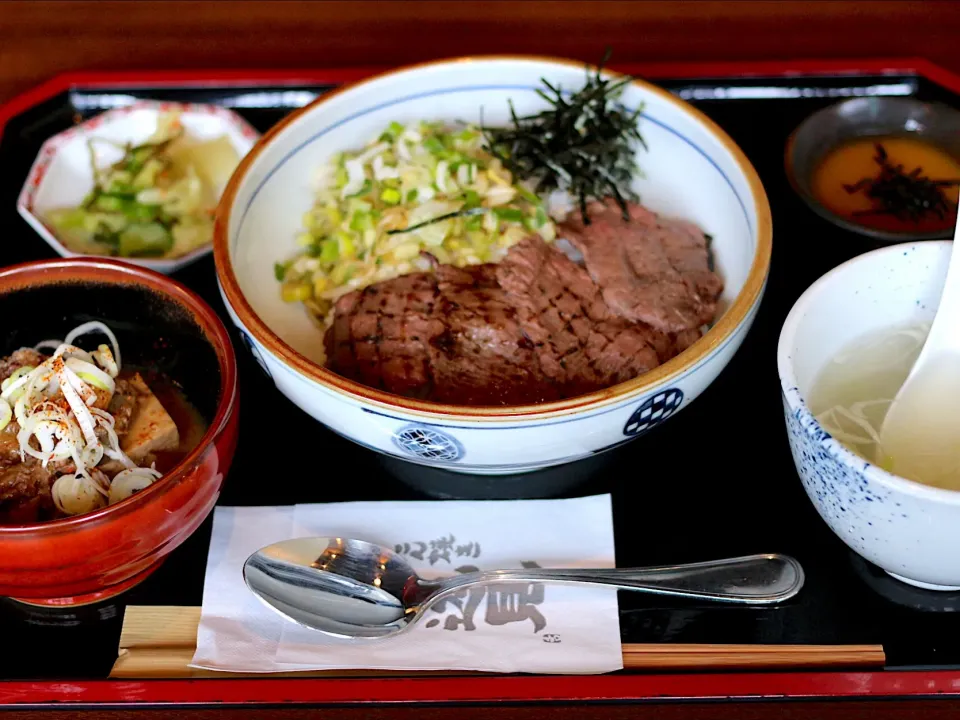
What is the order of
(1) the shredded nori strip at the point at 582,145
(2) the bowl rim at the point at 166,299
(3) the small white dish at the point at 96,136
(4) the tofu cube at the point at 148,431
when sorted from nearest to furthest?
1. (2) the bowl rim at the point at 166,299
2. (4) the tofu cube at the point at 148,431
3. (1) the shredded nori strip at the point at 582,145
4. (3) the small white dish at the point at 96,136

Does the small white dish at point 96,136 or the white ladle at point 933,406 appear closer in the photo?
the white ladle at point 933,406

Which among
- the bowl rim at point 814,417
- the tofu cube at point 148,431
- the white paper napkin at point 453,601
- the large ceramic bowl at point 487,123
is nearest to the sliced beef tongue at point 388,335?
the large ceramic bowl at point 487,123

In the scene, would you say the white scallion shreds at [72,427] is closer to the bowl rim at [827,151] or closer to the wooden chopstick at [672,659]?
the wooden chopstick at [672,659]

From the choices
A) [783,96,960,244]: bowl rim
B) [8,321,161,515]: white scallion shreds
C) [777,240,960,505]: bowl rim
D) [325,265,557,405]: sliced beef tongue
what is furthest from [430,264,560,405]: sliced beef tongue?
[783,96,960,244]: bowl rim

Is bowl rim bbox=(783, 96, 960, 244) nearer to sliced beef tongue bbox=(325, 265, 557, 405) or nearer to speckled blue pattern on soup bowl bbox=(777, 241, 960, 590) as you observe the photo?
speckled blue pattern on soup bowl bbox=(777, 241, 960, 590)

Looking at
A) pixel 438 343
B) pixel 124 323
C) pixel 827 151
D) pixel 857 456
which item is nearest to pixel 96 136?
pixel 124 323

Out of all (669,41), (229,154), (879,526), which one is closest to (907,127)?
(669,41)

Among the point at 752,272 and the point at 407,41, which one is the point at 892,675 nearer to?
the point at 752,272
